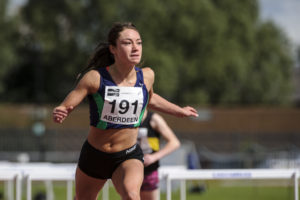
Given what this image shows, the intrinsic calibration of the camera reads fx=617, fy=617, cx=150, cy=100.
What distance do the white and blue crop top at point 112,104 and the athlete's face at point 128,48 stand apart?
7.9 inches

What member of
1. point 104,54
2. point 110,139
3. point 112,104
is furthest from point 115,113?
point 104,54

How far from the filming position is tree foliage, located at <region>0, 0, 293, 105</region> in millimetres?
45594

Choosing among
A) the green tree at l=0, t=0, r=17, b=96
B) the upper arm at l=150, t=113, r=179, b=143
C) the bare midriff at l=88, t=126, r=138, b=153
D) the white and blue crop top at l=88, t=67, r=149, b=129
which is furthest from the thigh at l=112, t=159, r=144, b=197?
the green tree at l=0, t=0, r=17, b=96

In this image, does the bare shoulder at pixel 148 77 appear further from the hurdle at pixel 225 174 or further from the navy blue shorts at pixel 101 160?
the hurdle at pixel 225 174

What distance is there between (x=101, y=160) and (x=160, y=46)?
41.6 m

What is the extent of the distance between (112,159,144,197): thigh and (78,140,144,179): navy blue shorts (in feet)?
0.16

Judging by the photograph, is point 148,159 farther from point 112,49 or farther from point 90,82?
point 90,82

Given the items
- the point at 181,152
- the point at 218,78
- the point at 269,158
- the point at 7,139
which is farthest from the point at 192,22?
the point at 181,152

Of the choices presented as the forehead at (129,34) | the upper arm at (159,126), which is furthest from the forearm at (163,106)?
the upper arm at (159,126)

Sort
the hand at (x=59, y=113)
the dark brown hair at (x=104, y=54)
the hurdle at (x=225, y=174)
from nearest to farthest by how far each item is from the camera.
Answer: the hand at (x=59, y=113) < the dark brown hair at (x=104, y=54) < the hurdle at (x=225, y=174)

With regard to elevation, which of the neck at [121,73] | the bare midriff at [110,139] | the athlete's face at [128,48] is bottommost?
the bare midriff at [110,139]

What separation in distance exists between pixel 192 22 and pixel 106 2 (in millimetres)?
6709

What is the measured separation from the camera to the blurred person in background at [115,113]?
5320 millimetres

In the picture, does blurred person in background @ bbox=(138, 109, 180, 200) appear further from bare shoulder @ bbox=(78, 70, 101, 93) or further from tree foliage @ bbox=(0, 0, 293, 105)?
tree foliage @ bbox=(0, 0, 293, 105)
